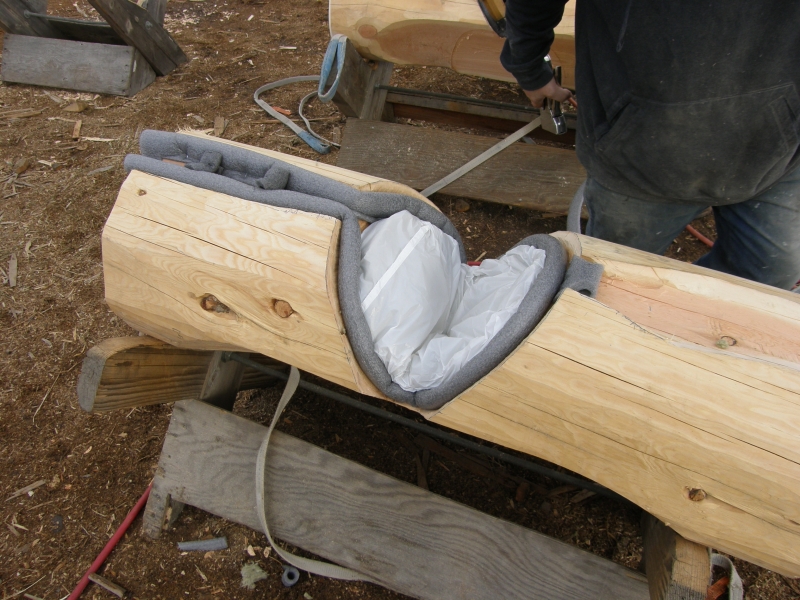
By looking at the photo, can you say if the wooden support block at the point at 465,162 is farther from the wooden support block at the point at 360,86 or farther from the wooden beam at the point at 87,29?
the wooden beam at the point at 87,29

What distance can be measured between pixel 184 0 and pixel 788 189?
4620mm

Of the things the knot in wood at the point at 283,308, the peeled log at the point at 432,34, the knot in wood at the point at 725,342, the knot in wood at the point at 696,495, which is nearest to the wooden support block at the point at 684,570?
the knot in wood at the point at 696,495

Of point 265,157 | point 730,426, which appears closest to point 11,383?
point 265,157

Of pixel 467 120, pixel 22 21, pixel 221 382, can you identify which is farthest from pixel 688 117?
pixel 22 21

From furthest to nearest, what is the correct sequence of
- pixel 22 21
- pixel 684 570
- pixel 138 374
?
1. pixel 22 21
2. pixel 138 374
3. pixel 684 570

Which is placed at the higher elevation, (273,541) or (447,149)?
(447,149)

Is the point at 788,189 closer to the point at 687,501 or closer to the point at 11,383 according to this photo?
the point at 687,501

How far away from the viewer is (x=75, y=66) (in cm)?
351

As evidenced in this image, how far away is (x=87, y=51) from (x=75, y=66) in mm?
130

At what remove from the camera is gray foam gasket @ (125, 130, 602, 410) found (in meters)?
1.01

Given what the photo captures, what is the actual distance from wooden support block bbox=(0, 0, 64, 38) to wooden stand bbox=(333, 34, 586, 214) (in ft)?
8.36

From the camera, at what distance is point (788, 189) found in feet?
4.30

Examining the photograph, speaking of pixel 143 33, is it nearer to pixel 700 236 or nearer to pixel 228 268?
pixel 228 268

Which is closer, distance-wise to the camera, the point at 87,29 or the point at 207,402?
the point at 207,402
